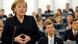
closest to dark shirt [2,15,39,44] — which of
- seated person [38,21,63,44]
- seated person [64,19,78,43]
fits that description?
seated person [38,21,63,44]

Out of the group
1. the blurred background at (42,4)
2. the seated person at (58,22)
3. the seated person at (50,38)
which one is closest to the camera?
the seated person at (50,38)

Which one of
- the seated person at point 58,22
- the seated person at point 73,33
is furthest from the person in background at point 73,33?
the seated person at point 58,22

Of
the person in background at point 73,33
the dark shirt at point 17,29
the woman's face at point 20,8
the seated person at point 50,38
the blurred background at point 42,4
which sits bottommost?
the blurred background at point 42,4

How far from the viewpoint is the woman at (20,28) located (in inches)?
124

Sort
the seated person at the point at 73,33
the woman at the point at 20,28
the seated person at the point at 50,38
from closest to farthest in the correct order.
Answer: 1. the woman at the point at 20,28
2. the seated person at the point at 50,38
3. the seated person at the point at 73,33

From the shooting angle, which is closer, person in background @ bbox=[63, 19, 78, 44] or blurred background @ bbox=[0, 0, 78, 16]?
person in background @ bbox=[63, 19, 78, 44]

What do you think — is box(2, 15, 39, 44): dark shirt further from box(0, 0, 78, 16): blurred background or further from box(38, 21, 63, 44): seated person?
box(0, 0, 78, 16): blurred background

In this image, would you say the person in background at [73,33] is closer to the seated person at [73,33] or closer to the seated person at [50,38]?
the seated person at [73,33]

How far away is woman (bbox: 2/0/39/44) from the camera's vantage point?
10.3 feet

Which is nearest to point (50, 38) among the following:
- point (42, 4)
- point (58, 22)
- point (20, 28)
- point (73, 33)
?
point (20, 28)

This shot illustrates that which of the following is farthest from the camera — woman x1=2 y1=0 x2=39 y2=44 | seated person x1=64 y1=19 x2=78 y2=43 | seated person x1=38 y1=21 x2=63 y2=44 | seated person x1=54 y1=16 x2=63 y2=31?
seated person x1=54 y1=16 x2=63 y2=31

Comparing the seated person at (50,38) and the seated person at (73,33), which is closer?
the seated person at (50,38)

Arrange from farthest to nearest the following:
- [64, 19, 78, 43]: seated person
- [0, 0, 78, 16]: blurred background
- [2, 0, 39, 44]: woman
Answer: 1. [0, 0, 78, 16]: blurred background
2. [64, 19, 78, 43]: seated person
3. [2, 0, 39, 44]: woman

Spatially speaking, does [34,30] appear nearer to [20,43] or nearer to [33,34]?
[33,34]
